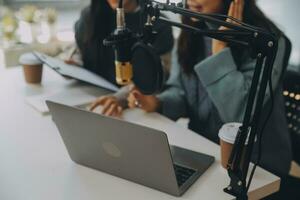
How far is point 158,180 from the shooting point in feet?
2.87

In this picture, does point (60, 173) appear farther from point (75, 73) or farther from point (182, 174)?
point (75, 73)

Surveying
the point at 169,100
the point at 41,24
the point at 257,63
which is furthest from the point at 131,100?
the point at 41,24

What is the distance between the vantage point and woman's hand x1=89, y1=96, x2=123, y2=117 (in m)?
1.31

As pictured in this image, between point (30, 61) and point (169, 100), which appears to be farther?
point (30, 61)

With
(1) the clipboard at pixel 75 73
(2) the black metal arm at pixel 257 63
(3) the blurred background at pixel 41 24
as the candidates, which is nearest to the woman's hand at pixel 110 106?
(1) the clipboard at pixel 75 73

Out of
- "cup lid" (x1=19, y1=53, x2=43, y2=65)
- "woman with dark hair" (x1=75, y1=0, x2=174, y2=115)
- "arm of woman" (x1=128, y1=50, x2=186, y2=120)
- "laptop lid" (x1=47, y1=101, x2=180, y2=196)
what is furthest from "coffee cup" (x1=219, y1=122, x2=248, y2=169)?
"cup lid" (x1=19, y1=53, x2=43, y2=65)

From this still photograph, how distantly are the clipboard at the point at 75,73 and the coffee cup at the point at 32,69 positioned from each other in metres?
0.03

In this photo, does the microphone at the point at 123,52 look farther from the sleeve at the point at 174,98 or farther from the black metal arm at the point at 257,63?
the sleeve at the point at 174,98

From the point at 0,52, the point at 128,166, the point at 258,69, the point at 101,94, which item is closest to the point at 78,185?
the point at 128,166

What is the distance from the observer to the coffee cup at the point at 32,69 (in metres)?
1.58

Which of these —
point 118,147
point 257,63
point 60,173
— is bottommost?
point 60,173

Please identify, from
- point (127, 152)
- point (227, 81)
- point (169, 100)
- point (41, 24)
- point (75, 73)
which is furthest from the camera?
point (41, 24)

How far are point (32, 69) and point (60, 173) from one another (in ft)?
2.42

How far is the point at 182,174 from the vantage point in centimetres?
95
